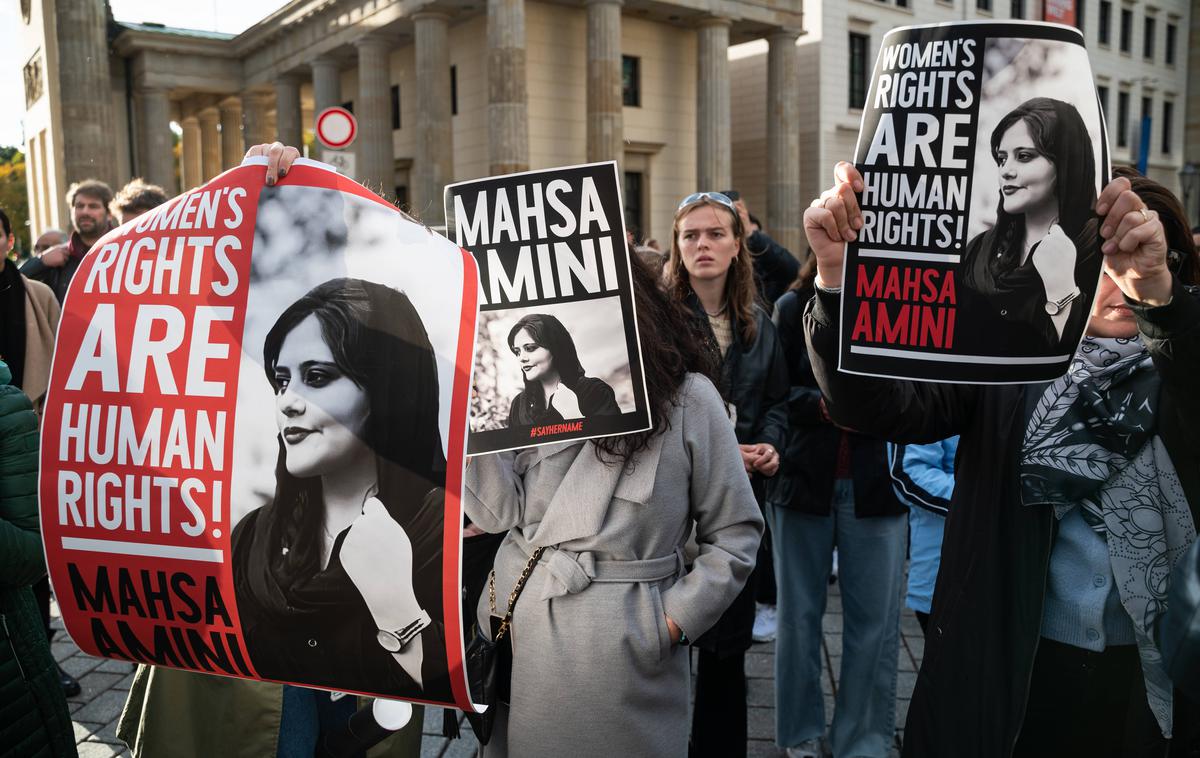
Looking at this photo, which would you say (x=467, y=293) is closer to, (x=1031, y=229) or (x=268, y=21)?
(x=1031, y=229)

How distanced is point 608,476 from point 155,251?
1100mm

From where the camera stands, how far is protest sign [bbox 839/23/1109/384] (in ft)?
4.92

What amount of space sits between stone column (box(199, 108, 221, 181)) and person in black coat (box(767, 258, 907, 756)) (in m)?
43.1

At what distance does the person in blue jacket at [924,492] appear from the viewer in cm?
316

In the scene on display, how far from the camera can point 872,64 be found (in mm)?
28438

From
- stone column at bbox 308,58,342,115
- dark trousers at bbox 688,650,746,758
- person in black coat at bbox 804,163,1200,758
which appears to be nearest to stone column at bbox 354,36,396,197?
stone column at bbox 308,58,342,115

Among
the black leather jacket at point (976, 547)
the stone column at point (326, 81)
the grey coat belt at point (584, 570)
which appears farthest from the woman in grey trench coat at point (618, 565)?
the stone column at point (326, 81)

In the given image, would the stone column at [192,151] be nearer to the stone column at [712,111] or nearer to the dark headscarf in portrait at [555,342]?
the stone column at [712,111]

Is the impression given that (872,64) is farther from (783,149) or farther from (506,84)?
(506,84)

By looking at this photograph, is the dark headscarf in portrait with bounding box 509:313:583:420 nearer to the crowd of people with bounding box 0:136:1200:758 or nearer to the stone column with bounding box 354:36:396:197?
the crowd of people with bounding box 0:136:1200:758

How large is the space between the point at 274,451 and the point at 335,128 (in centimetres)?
813

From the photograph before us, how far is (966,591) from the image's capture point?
Result: 1.95 metres

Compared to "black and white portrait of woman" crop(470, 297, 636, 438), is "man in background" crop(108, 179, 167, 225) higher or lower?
higher

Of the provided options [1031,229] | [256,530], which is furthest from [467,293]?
[1031,229]
